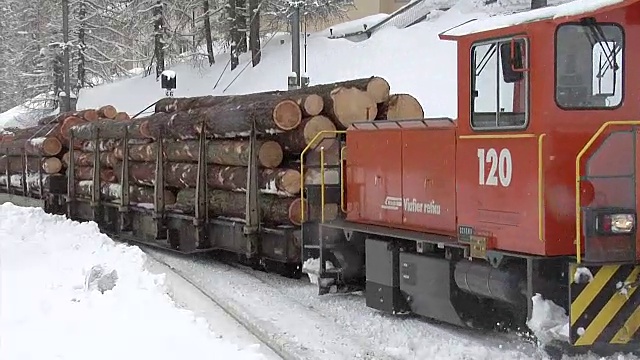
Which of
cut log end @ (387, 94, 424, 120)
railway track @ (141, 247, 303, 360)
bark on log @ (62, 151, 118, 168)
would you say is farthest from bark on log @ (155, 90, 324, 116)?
railway track @ (141, 247, 303, 360)

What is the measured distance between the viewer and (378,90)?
37.4 ft

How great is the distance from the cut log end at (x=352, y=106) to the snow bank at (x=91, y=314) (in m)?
3.31

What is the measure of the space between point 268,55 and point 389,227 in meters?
→ 28.9

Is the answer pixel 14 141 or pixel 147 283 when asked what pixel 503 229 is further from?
pixel 14 141

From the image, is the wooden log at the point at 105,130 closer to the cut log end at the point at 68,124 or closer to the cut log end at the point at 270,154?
the cut log end at the point at 68,124

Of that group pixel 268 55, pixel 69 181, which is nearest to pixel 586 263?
pixel 69 181

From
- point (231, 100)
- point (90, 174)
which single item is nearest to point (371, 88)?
point (231, 100)

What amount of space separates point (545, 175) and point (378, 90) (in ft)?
16.5

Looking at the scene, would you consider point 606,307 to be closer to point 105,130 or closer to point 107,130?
point 107,130

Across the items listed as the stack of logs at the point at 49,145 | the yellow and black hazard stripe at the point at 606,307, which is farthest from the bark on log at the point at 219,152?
the yellow and black hazard stripe at the point at 606,307

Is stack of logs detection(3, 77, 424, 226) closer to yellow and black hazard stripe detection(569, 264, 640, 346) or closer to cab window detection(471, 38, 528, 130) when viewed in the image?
cab window detection(471, 38, 528, 130)

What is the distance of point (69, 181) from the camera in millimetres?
20188

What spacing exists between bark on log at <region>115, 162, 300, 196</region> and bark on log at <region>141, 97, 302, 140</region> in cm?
57

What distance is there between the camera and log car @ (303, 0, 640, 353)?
21.2 feet
